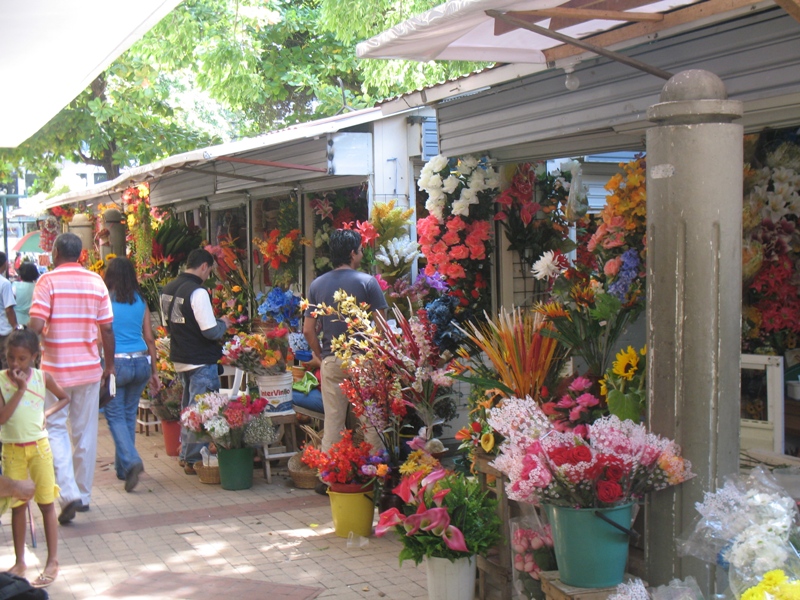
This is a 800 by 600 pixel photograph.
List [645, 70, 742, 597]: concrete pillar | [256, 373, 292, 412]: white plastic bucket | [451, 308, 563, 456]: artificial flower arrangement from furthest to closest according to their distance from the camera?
[256, 373, 292, 412]: white plastic bucket < [451, 308, 563, 456]: artificial flower arrangement < [645, 70, 742, 597]: concrete pillar

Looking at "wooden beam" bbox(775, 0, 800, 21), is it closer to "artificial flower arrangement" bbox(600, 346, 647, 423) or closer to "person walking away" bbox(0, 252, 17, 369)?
"artificial flower arrangement" bbox(600, 346, 647, 423)

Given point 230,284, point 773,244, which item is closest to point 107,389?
point 230,284

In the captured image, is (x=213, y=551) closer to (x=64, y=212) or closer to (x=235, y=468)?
(x=235, y=468)

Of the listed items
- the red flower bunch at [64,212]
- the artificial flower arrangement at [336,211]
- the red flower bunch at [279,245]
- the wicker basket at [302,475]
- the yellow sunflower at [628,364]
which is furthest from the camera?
the red flower bunch at [64,212]

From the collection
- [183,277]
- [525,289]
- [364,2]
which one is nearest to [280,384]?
[183,277]

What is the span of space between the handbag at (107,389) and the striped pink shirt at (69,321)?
13.7 inches

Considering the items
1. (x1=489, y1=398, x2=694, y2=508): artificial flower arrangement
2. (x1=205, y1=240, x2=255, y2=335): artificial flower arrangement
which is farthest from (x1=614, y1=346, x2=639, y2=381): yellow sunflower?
(x1=205, y1=240, x2=255, y2=335): artificial flower arrangement

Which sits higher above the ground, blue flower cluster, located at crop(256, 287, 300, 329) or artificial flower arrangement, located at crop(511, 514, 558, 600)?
blue flower cluster, located at crop(256, 287, 300, 329)

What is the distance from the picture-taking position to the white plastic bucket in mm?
7402

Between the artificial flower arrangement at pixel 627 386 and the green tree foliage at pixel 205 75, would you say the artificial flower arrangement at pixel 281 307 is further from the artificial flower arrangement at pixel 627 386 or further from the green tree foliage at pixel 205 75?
the green tree foliage at pixel 205 75

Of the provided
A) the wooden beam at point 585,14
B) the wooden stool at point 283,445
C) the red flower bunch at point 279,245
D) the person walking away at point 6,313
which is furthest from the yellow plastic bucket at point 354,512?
the person walking away at point 6,313

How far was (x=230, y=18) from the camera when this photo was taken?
1703cm

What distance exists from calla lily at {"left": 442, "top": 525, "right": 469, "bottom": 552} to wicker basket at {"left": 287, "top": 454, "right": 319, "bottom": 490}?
10.1ft

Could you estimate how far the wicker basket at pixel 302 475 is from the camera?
704 centimetres
